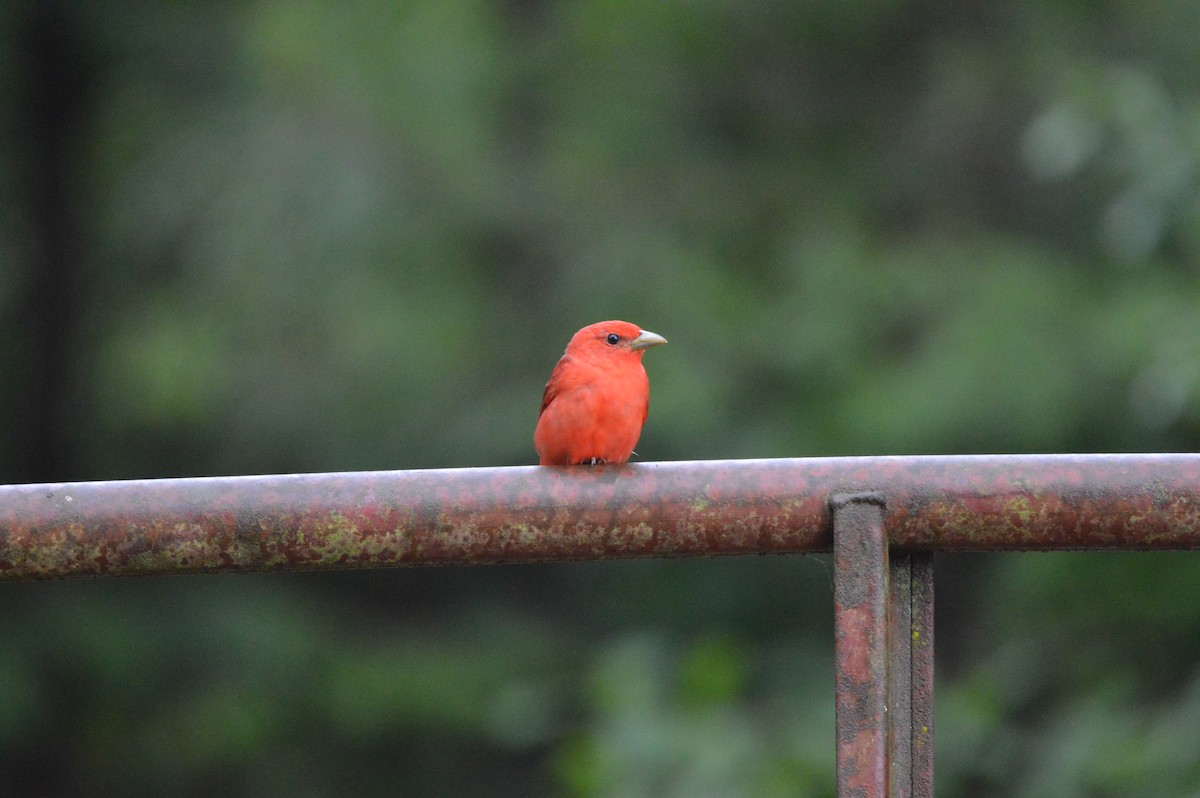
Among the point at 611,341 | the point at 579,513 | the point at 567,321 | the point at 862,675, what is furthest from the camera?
the point at 567,321

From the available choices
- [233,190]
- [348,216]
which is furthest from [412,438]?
[233,190]

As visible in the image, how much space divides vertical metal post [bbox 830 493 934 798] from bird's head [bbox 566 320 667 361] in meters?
1.87

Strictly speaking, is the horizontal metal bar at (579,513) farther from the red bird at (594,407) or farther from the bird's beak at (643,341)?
the bird's beak at (643,341)

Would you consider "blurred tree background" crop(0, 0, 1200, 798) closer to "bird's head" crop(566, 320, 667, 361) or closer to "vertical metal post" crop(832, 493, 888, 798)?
"bird's head" crop(566, 320, 667, 361)

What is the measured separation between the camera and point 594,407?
3.17 metres

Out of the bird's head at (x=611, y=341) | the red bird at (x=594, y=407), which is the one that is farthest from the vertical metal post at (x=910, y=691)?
the bird's head at (x=611, y=341)

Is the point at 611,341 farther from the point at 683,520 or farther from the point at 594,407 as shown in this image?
the point at 683,520

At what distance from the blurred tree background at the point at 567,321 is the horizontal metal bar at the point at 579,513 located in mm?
3240

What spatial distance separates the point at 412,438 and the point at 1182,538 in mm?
6492

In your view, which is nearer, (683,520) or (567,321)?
(683,520)

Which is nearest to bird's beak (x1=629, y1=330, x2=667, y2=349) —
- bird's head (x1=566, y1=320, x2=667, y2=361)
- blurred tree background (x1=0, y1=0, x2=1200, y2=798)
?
bird's head (x1=566, y1=320, x2=667, y2=361)

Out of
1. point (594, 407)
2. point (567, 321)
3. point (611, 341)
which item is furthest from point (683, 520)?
point (567, 321)

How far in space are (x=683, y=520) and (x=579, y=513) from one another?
0.38 ft

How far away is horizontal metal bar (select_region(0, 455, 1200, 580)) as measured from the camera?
5.11 feet
